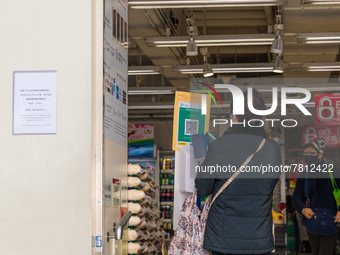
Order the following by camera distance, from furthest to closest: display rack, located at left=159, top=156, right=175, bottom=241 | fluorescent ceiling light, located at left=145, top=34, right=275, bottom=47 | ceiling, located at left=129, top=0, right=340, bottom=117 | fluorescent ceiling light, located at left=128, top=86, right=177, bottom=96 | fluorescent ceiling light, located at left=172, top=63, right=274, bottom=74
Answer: display rack, located at left=159, top=156, right=175, bottom=241
fluorescent ceiling light, located at left=128, top=86, right=177, bottom=96
fluorescent ceiling light, located at left=172, top=63, right=274, bottom=74
ceiling, located at left=129, top=0, right=340, bottom=117
fluorescent ceiling light, located at left=145, top=34, right=275, bottom=47

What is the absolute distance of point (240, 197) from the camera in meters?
3.24

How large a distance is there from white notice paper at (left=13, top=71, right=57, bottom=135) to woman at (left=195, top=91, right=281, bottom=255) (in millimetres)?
1216

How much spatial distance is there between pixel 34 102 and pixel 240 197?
1555 millimetres

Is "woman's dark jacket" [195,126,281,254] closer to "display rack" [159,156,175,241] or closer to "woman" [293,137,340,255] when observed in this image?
"woman" [293,137,340,255]

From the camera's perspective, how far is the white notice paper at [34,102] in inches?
105

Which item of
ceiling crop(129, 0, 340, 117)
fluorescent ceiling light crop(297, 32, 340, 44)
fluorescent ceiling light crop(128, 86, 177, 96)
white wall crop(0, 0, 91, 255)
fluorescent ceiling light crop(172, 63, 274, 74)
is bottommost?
white wall crop(0, 0, 91, 255)

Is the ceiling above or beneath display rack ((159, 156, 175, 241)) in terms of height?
above

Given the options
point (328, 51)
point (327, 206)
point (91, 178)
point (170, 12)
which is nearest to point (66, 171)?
point (91, 178)

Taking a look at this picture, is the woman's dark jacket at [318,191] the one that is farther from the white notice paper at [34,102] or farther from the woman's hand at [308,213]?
the white notice paper at [34,102]

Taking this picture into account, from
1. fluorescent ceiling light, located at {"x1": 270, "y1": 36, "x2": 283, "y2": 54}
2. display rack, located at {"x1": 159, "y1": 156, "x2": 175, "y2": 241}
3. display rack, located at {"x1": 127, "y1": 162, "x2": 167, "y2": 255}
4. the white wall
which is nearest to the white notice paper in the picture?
the white wall

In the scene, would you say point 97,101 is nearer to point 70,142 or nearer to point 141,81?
point 70,142

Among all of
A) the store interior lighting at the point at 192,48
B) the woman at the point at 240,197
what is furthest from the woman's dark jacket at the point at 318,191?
the woman at the point at 240,197

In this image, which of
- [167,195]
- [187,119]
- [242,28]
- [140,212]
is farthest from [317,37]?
[167,195]

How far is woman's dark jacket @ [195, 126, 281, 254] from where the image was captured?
3.19 m
